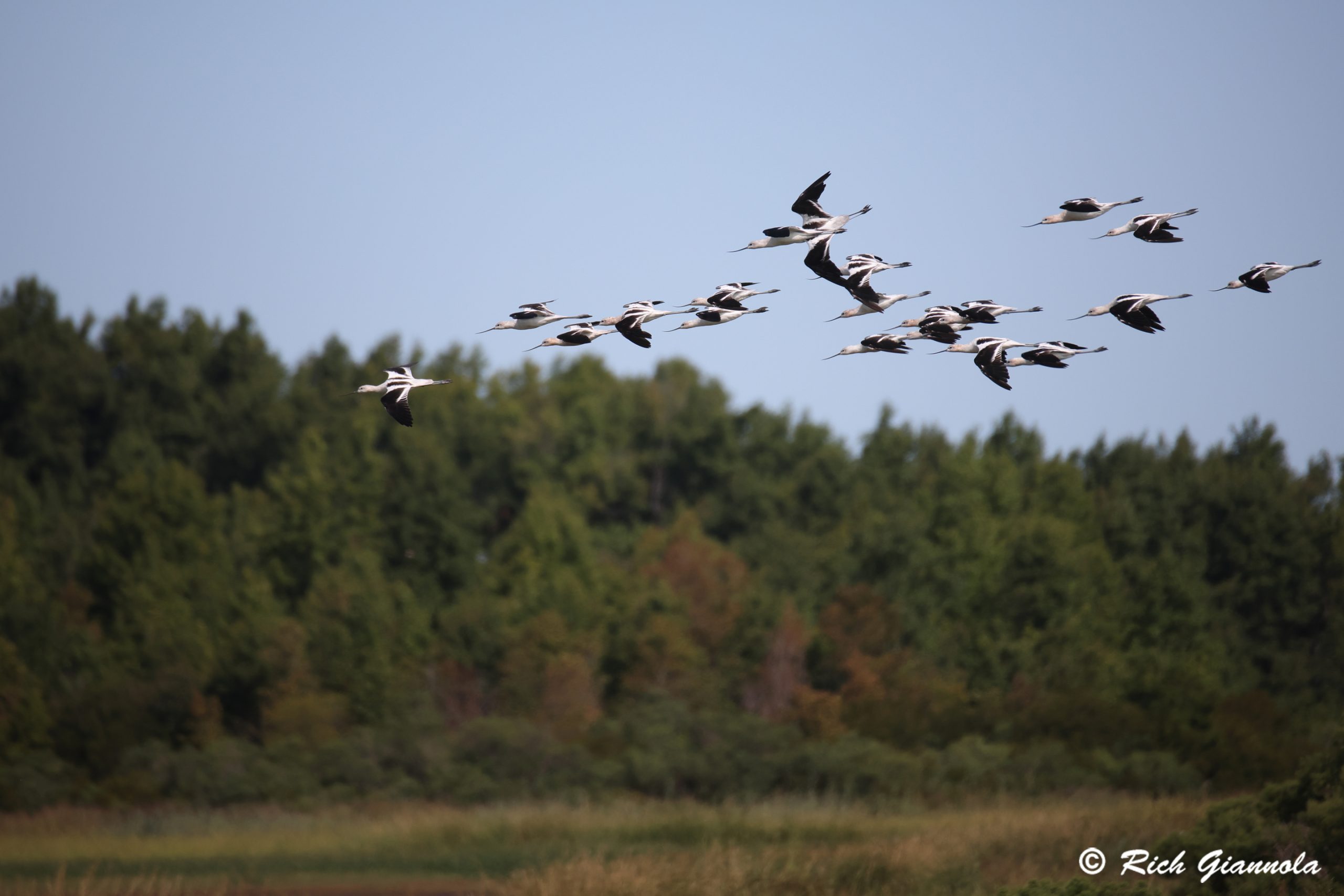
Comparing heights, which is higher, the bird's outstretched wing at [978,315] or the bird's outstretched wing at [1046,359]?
the bird's outstretched wing at [978,315]

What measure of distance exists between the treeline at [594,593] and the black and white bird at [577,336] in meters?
30.8

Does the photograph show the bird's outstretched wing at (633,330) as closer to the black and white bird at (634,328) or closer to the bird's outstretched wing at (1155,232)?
→ the black and white bird at (634,328)

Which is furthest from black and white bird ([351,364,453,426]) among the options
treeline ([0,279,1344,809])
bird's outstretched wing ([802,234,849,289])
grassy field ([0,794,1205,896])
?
treeline ([0,279,1344,809])

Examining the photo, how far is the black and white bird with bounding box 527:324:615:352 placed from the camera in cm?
2119

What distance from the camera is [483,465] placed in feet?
284

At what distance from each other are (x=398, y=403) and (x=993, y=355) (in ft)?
25.1

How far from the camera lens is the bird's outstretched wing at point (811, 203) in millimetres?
21516

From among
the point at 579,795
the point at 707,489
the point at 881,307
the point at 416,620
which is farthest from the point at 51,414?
the point at 881,307

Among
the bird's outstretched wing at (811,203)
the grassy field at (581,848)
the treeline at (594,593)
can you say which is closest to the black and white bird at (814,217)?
the bird's outstretched wing at (811,203)

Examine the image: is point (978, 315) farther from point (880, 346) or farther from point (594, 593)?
point (594, 593)

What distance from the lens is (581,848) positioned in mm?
35000

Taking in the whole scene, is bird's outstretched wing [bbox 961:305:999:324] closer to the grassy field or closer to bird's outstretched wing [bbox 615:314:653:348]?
bird's outstretched wing [bbox 615:314:653:348]

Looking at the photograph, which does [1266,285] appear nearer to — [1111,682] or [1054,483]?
[1111,682]

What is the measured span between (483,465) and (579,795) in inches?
1561
